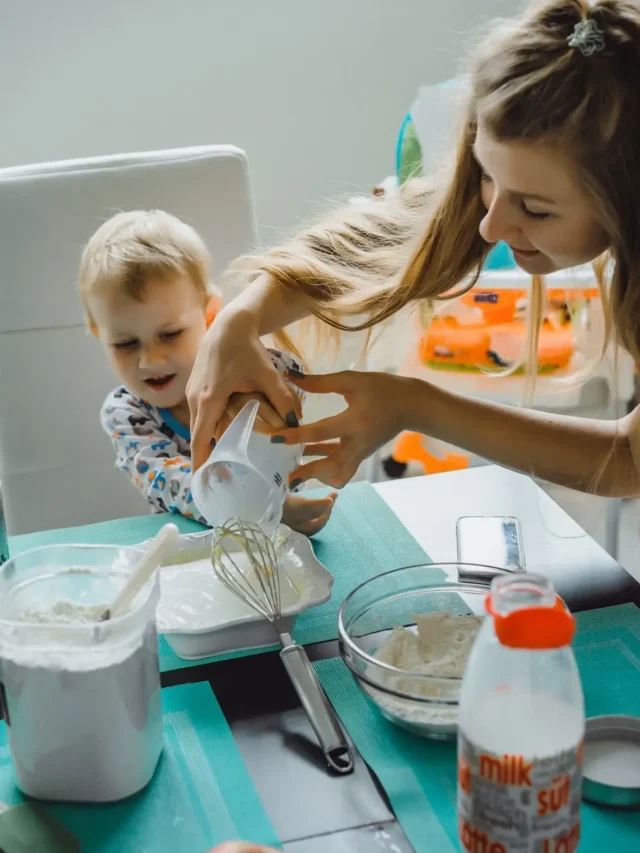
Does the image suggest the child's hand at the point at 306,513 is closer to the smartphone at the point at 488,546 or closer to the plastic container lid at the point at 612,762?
the smartphone at the point at 488,546

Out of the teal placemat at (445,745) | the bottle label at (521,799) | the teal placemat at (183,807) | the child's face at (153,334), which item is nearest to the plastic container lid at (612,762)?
the teal placemat at (445,745)

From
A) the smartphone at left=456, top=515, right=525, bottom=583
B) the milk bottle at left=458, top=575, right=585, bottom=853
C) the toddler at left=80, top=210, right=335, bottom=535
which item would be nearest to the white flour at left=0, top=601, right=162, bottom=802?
the milk bottle at left=458, top=575, right=585, bottom=853

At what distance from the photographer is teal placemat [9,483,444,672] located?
908 mm

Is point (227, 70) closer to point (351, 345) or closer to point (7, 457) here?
point (351, 345)

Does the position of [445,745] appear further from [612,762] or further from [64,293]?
[64,293]

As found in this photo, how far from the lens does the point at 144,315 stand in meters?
1.37

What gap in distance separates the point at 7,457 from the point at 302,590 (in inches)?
28.1

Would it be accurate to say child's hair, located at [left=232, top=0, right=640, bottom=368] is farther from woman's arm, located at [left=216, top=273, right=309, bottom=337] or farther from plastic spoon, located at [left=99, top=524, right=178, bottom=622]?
plastic spoon, located at [left=99, top=524, right=178, bottom=622]

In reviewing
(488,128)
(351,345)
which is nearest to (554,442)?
(488,128)

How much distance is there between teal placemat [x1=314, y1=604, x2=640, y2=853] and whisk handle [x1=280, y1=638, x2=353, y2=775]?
0.07 ft

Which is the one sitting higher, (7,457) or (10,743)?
(10,743)

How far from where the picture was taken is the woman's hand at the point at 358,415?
982 millimetres

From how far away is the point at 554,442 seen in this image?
3.37 ft

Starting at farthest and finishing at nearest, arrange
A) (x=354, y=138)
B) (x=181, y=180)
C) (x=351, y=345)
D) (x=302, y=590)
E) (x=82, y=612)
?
1. (x=354, y=138)
2. (x=351, y=345)
3. (x=181, y=180)
4. (x=302, y=590)
5. (x=82, y=612)
